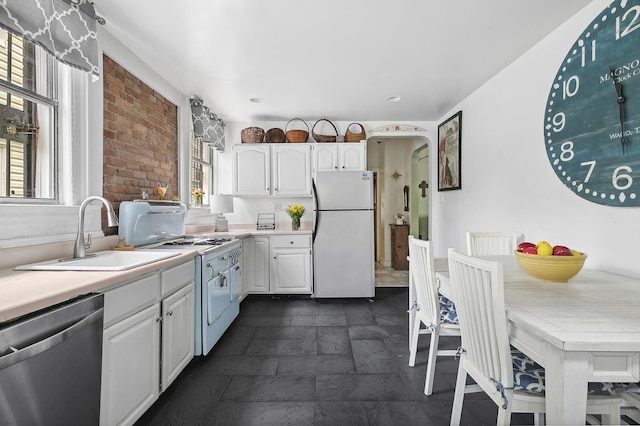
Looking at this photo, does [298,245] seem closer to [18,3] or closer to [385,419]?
[385,419]

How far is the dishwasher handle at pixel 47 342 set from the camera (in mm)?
811

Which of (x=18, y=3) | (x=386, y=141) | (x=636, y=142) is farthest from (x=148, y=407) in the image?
(x=386, y=141)

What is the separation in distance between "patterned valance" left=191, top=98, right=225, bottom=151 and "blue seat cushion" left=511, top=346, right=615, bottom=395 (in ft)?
11.7

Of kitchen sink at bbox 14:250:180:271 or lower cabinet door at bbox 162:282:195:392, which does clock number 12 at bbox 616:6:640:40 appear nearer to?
kitchen sink at bbox 14:250:180:271

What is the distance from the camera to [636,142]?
1.51 m

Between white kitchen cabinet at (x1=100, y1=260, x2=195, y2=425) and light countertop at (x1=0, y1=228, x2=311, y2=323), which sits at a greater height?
light countertop at (x1=0, y1=228, x2=311, y2=323)

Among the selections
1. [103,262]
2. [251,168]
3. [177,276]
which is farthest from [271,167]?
[103,262]

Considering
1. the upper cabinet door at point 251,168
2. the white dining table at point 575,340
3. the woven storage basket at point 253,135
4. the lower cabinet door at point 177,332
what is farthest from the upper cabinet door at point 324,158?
the white dining table at point 575,340

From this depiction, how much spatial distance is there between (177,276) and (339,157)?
2.71 m

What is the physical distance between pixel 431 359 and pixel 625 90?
1.91m

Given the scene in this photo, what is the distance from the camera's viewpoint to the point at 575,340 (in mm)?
818

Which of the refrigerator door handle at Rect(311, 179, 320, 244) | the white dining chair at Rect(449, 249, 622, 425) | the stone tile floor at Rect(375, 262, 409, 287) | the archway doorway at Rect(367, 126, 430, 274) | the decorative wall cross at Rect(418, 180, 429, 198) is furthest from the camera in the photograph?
the archway doorway at Rect(367, 126, 430, 274)

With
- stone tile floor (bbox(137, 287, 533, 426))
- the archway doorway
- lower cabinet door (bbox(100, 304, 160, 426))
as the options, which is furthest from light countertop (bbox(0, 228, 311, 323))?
the archway doorway

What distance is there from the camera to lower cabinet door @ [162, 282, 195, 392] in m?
1.70
